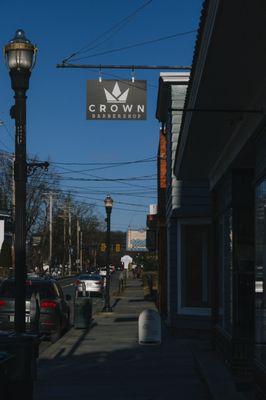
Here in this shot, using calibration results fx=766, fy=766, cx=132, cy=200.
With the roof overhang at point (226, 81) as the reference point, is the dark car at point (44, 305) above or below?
below

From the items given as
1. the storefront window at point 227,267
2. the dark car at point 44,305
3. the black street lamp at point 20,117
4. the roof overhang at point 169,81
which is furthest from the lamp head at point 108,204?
the black street lamp at point 20,117

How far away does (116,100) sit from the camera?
14977 millimetres

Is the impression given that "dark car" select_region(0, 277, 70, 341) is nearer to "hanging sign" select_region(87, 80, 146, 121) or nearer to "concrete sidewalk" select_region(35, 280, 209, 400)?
"concrete sidewalk" select_region(35, 280, 209, 400)

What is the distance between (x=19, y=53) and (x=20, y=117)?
79 cm

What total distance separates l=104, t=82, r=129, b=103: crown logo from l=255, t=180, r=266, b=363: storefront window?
22.6 ft

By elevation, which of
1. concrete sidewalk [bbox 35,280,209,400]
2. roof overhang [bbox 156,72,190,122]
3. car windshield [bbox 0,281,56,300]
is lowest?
concrete sidewalk [bbox 35,280,209,400]

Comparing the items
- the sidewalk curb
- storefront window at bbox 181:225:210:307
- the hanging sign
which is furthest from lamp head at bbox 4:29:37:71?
storefront window at bbox 181:225:210:307

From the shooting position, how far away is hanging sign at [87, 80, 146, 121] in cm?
1482

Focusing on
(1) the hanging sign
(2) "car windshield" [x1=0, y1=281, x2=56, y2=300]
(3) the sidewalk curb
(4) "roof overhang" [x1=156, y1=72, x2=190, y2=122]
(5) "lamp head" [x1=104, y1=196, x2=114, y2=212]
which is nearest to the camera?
(3) the sidewalk curb

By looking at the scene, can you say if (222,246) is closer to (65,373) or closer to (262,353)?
(65,373)

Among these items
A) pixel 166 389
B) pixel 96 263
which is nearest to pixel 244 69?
pixel 166 389

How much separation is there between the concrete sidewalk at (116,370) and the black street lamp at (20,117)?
2.56m

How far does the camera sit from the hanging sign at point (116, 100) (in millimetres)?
14820

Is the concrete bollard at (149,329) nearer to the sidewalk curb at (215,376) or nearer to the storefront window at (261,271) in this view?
the sidewalk curb at (215,376)
